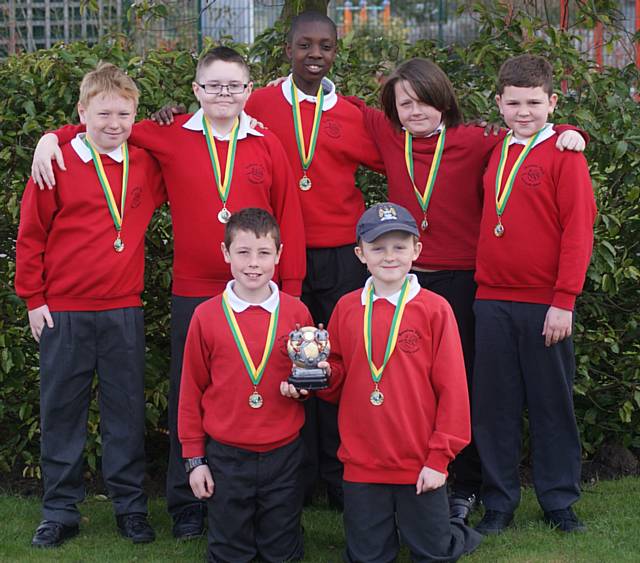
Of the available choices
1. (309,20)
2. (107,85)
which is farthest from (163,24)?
(107,85)

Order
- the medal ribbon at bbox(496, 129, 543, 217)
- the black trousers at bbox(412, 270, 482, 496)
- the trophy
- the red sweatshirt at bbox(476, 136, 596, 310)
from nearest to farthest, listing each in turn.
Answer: the trophy → the red sweatshirt at bbox(476, 136, 596, 310) → the medal ribbon at bbox(496, 129, 543, 217) → the black trousers at bbox(412, 270, 482, 496)

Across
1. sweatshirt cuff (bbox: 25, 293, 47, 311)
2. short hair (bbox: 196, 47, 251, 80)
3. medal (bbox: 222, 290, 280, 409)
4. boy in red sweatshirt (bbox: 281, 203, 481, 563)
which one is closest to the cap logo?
boy in red sweatshirt (bbox: 281, 203, 481, 563)

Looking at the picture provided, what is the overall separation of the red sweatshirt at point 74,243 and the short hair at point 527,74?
171cm

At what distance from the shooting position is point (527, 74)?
491cm

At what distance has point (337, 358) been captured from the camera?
4727mm

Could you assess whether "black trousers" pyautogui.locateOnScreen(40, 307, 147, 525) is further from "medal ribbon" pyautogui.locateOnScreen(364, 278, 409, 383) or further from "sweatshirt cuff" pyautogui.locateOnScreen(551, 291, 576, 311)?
"sweatshirt cuff" pyautogui.locateOnScreen(551, 291, 576, 311)

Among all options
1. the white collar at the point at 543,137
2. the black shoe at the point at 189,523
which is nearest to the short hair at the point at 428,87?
the white collar at the point at 543,137

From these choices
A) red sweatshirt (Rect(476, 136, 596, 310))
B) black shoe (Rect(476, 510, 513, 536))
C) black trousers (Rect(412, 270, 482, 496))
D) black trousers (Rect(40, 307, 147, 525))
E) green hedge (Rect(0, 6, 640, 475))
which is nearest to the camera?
red sweatshirt (Rect(476, 136, 596, 310))

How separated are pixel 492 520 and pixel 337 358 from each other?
1.14m

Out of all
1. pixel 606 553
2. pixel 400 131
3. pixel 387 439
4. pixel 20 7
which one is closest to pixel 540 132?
pixel 400 131

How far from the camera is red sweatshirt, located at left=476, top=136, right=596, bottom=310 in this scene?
482 cm

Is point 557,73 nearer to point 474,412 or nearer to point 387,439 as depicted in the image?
point 474,412

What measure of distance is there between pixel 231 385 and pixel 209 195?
35.9 inches

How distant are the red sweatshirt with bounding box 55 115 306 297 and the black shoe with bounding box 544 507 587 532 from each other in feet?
5.11
